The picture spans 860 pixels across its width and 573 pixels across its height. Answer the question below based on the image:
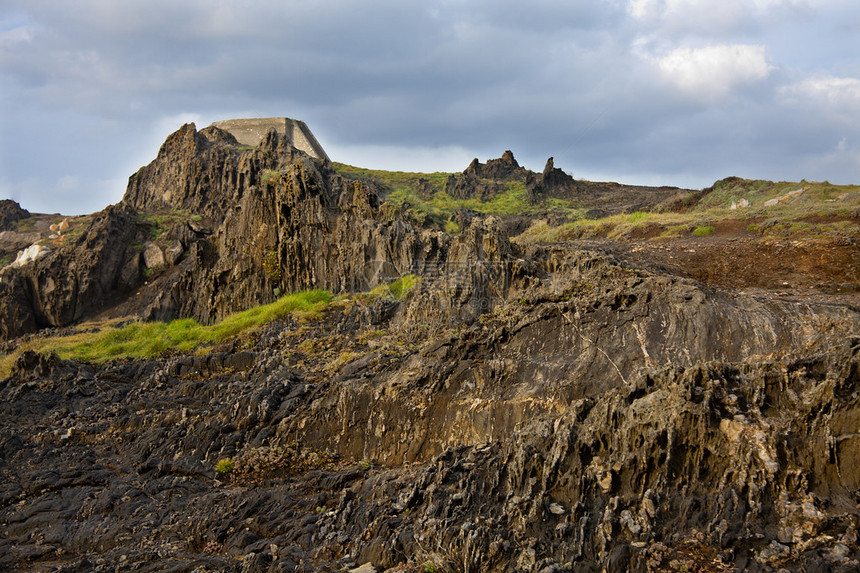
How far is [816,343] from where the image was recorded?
7.59 meters

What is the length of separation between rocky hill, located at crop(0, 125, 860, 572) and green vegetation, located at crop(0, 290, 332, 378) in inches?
4.4

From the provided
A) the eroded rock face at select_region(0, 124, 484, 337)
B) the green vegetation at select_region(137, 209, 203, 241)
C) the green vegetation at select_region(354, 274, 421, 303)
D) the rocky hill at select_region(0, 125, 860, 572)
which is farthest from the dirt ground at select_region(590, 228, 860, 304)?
the green vegetation at select_region(137, 209, 203, 241)

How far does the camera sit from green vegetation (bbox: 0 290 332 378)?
1753cm

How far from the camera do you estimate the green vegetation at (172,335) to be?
1753cm

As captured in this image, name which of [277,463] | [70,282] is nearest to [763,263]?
[277,463]

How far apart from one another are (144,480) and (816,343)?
10022mm

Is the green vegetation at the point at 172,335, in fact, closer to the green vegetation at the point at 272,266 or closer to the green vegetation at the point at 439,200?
the green vegetation at the point at 272,266

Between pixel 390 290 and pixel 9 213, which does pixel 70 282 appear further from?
pixel 9 213

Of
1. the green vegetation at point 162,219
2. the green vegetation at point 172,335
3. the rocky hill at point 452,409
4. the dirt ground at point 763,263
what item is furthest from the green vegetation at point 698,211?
the green vegetation at point 162,219

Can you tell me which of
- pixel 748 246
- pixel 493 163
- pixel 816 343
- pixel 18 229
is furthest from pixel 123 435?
pixel 493 163

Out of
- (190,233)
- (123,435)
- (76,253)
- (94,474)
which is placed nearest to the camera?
(94,474)

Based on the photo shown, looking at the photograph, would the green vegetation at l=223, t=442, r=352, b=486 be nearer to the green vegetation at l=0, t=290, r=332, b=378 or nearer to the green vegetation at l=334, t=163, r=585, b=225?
the green vegetation at l=0, t=290, r=332, b=378

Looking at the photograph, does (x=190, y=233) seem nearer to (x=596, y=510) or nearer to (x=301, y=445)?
(x=301, y=445)

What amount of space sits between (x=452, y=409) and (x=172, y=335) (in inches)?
514
